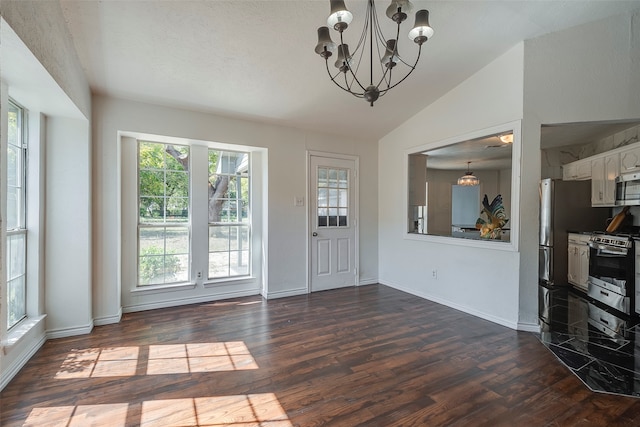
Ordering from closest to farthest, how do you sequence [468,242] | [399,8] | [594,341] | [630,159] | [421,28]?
1. [399,8]
2. [421,28]
3. [594,341]
4. [468,242]
5. [630,159]

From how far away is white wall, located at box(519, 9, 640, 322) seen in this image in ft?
9.12

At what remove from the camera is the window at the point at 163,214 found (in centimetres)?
364

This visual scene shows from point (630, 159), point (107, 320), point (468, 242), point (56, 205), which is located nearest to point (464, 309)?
point (468, 242)

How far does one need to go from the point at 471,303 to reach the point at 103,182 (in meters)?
4.31

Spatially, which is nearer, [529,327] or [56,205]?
[56,205]

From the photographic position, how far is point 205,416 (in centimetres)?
179

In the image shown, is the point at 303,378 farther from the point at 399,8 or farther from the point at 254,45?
the point at 254,45

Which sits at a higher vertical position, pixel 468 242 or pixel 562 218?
pixel 562 218

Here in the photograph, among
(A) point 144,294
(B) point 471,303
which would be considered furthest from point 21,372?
(B) point 471,303

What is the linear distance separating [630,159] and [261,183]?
4.83 metres

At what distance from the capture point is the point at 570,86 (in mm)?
2918

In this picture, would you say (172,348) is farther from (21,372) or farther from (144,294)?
Result: (144,294)

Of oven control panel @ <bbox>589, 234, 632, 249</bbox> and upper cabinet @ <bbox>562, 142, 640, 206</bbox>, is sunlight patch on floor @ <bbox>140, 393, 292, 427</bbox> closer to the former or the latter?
oven control panel @ <bbox>589, 234, 632, 249</bbox>

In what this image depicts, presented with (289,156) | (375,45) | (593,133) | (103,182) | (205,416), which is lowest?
(205,416)
